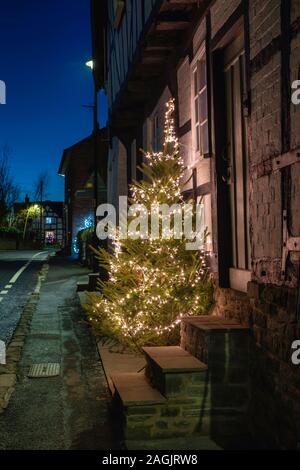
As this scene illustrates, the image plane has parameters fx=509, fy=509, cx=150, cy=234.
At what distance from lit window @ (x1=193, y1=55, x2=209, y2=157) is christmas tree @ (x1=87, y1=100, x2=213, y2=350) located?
54cm

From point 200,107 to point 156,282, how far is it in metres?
2.43

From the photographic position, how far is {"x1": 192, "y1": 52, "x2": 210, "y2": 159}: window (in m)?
6.55

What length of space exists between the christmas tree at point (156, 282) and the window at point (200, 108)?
20.8 inches

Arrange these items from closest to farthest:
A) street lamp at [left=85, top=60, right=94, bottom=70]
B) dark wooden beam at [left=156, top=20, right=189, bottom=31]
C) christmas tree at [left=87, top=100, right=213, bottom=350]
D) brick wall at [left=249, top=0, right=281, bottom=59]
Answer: brick wall at [left=249, top=0, right=281, bottom=59] → christmas tree at [left=87, top=100, right=213, bottom=350] → dark wooden beam at [left=156, top=20, right=189, bottom=31] → street lamp at [left=85, top=60, right=94, bottom=70]

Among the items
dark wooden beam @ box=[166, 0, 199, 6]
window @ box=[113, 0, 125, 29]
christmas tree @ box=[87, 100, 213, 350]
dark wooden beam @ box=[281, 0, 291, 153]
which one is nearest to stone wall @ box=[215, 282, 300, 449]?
dark wooden beam @ box=[281, 0, 291, 153]

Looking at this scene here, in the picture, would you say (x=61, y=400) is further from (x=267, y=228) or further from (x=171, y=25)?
(x=171, y=25)

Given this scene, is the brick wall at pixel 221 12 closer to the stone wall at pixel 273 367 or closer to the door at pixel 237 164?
the door at pixel 237 164

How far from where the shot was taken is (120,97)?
10797 mm

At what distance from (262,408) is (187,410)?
659 millimetres

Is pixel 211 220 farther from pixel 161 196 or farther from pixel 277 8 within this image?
pixel 277 8

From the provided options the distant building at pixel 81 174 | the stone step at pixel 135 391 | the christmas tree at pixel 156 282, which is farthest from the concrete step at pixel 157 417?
the distant building at pixel 81 174

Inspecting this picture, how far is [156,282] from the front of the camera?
21.4 feet
